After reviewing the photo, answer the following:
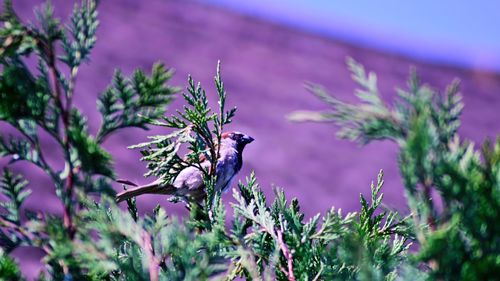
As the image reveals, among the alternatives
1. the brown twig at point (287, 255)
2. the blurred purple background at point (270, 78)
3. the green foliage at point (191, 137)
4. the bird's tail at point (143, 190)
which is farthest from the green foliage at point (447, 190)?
the blurred purple background at point (270, 78)

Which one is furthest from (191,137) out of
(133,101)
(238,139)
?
(238,139)

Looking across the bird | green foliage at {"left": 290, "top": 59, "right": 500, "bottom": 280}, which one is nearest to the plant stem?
the bird

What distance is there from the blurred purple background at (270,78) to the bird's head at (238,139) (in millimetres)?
2086

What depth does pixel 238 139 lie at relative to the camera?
2713 mm

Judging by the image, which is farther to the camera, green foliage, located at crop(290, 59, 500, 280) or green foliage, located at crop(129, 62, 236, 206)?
A: green foliage, located at crop(129, 62, 236, 206)

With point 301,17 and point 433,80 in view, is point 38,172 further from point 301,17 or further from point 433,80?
point 433,80

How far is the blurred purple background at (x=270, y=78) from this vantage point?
5.98 m

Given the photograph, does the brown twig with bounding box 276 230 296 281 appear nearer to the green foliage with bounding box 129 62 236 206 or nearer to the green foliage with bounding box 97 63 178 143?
the green foliage with bounding box 129 62 236 206

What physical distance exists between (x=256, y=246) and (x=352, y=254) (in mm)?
435

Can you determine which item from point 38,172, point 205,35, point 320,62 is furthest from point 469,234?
point 320,62

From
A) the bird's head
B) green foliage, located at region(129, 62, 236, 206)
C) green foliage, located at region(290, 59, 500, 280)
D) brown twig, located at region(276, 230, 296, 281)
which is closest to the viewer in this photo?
green foliage, located at region(290, 59, 500, 280)

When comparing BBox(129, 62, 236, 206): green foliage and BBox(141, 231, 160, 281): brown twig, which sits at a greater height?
BBox(129, 62, 236, 206): green foliage

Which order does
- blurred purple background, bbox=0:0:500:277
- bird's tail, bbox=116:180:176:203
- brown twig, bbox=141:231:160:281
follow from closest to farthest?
brown twig, bbox=141:231:160:281 → bird's tail, bbox=116:180:176:203 → blurred purple background, bbox=0:0:500:277

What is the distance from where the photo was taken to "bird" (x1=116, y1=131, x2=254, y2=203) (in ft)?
6.74
